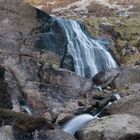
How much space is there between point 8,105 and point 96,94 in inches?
187

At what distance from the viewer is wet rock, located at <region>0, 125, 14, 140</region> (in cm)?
1142

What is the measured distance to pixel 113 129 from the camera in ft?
41.7

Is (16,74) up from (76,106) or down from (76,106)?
up

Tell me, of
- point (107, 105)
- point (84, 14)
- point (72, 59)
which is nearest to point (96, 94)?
point (107, 105)

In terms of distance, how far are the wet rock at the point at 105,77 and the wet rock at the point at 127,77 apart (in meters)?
0.22

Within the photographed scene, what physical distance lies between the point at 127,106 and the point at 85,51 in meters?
8.02

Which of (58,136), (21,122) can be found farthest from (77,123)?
(21,122)

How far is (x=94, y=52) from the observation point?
23.5 meters

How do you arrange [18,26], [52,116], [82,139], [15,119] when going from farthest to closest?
1. [18,26]
2. [52,116]
3. [82,139]
4. [15,119]

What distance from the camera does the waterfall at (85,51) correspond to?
72.5 ft

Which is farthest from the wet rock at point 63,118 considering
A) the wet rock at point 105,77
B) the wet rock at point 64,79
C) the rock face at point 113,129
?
the wet rock at point 105,77

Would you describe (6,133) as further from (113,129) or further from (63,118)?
(63,118)

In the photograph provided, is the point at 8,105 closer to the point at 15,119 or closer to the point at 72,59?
the point at 15,119

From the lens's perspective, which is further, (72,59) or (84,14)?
(84,14)
